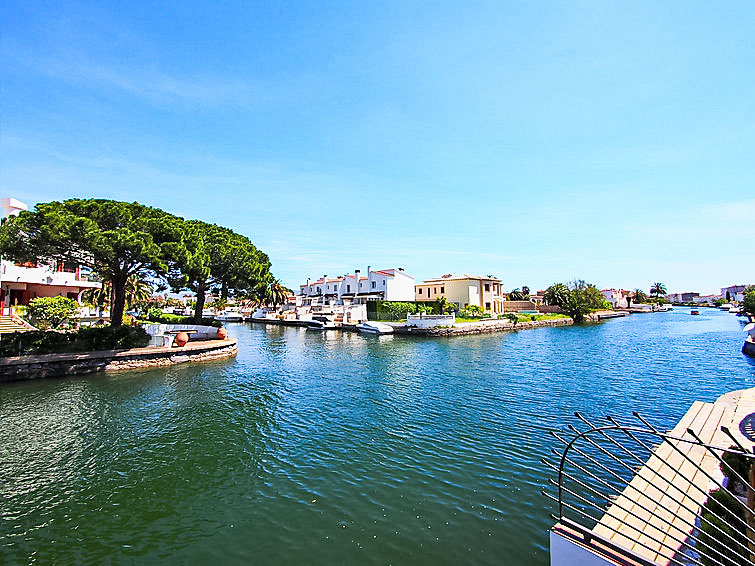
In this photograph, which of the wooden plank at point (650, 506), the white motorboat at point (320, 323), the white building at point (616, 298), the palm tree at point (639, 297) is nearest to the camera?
the wooden plank at point (650, 506)

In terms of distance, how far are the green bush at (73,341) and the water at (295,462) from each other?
302cm

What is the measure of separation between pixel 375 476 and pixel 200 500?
3870 millimetres

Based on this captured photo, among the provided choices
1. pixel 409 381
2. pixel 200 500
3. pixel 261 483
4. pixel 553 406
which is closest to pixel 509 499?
pixel 261 483

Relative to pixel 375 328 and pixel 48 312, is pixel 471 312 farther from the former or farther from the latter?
pixel 48 312

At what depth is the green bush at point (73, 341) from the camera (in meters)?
19.8

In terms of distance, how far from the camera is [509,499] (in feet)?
26.7

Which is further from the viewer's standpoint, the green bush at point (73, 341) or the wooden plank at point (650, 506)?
the green bush at point (73, 341)

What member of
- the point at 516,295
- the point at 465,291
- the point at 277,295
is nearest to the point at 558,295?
the point at 465,291

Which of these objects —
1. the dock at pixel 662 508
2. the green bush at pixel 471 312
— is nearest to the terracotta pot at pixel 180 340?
the dock at pixel 662 508

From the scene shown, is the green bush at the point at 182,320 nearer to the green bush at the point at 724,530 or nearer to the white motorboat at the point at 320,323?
the white motorboat at the point at 320,323

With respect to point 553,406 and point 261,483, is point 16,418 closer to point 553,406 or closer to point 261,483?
point 261,483

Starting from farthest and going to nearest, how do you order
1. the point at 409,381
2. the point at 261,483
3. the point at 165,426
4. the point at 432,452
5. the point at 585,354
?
the point at 585,354 < the point at 409,381 < the point at 165,426 < the point at 432,452 < the point at 261,483

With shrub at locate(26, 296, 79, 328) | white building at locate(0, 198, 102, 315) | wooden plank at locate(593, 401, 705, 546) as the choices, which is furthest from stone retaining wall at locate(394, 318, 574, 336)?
wooden plank at locate(593, 401, 705, 546)

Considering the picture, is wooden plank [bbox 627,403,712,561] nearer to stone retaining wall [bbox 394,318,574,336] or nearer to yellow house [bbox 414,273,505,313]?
stone retaining wall [bbox 394,318,574,336]
